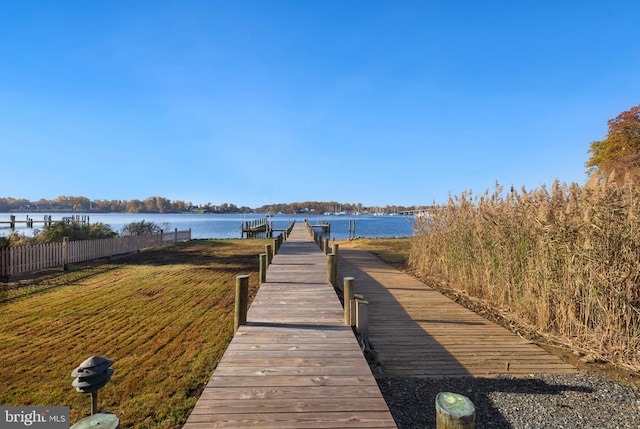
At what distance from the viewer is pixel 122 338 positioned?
5836mm

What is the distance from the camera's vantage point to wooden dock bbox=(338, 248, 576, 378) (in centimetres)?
460

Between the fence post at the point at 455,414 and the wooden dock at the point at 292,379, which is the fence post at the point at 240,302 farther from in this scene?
the fence post at the point at 455,414

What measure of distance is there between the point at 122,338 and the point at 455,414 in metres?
6.38

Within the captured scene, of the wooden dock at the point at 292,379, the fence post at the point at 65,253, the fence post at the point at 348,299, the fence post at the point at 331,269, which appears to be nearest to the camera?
the wooden dock at the point at 292,379

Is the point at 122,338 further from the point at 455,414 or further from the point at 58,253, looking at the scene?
the point at 58,253

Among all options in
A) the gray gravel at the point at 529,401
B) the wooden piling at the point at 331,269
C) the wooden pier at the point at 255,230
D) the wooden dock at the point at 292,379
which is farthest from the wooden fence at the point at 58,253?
the wooden pier at the point at 255,230

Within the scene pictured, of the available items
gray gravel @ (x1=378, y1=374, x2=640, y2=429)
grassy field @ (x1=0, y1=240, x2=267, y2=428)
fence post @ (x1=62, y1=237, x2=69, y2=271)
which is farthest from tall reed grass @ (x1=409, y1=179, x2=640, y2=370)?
fence post @ (x1=62, y1=237, x2=69, y2=271)

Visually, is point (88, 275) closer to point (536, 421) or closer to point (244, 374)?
point (244, 374)

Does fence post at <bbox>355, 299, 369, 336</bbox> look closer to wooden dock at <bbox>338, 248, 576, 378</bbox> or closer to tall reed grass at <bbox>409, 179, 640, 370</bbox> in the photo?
wooden dock at <bbox>338, 248, 576, 378</bbox>

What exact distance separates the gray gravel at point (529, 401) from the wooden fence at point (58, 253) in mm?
14597

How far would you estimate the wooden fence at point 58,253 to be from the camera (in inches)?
449

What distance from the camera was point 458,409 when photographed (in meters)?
1.72

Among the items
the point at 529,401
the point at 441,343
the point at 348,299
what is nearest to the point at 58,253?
the point at 348,299

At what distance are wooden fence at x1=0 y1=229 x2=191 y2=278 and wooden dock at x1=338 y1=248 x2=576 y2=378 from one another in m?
13.6
